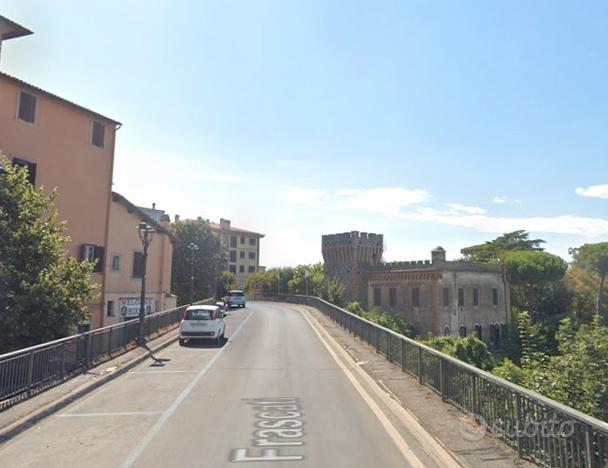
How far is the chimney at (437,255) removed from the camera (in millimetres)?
52884

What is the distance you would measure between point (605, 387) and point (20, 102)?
24672 mm

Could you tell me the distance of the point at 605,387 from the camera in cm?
1076

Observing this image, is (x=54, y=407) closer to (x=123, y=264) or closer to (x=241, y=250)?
(x=123, y=264)

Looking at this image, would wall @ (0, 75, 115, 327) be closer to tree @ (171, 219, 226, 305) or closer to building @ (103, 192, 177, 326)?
building @ (103, 192, 177, 326)

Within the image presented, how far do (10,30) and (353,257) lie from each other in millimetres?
45945

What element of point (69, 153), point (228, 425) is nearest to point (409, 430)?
point (228, 425)

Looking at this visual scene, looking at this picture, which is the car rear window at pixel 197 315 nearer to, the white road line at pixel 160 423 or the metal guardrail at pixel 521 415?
the white road line at pixel 160 423

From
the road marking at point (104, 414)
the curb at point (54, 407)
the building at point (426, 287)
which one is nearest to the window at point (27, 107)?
the curb at point (54, 407)

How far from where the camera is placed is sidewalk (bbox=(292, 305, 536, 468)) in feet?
20.0

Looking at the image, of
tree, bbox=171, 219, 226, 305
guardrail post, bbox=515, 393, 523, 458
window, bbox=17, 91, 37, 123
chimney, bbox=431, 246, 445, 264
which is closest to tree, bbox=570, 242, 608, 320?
chimney, bbox=431, 246, 445, 264

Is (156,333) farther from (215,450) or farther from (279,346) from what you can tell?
(215,450)

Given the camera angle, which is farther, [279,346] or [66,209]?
[66,209]

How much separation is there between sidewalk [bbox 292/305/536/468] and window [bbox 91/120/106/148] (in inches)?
805

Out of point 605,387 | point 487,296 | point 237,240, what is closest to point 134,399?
point 605,387
